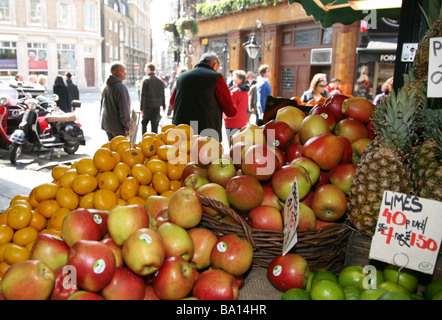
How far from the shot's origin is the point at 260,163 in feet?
6.39

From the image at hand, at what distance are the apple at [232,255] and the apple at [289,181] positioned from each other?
422mm

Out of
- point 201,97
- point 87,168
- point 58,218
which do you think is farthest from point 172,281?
point 201,97

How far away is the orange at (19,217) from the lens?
7.18 ft

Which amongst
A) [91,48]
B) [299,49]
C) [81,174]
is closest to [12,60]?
[91,48]

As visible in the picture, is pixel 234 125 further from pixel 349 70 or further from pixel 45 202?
pixel 349 70

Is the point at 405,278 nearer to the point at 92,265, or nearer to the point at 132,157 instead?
the point at 92,265

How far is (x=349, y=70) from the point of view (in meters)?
10.5

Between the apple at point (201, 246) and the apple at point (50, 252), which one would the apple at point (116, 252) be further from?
the apple at point (201, 246)

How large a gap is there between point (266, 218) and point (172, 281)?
2.13 ft

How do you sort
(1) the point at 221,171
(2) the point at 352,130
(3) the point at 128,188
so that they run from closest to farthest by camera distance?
(1) the point at 221,171 → (2) the point at 352,130 → (3) the point at 128,188

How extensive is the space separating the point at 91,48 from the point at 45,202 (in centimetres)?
3763

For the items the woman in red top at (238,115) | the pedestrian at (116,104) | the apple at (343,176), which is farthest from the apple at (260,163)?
the woman in red top at (238,115)

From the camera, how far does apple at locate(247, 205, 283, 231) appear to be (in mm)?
1738

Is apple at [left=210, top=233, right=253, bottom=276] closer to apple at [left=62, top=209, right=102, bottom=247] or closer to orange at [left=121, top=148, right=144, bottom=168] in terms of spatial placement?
apple at [left=62, top=209, right=102, bottom=247]
